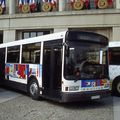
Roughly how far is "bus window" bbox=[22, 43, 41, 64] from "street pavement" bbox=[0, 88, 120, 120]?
5.56 feet

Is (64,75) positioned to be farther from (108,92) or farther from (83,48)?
(108,92)

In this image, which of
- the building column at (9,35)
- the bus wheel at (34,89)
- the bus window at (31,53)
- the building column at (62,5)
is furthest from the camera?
the building column at (9,35)

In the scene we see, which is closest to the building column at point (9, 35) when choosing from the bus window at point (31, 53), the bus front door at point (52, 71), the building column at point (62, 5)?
the building column at point (62, 5)

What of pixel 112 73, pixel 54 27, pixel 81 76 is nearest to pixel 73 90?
pixel 81 76

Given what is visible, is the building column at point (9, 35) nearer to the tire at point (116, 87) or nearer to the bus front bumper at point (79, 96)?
the tire at point (116, 87)

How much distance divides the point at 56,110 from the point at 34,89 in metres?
2.63

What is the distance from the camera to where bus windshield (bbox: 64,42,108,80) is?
36.4 feet

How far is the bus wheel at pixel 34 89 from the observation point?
1299 cm

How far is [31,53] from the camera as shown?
1384 centimetres

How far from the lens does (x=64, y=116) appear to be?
9836 mm

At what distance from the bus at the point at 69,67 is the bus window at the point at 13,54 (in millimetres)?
1792

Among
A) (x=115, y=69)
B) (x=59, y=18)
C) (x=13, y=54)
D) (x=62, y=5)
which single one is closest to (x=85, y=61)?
(x=115, y=69)

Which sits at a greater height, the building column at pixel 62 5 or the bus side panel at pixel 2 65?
the building column at pixel 62 5

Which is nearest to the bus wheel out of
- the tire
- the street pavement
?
the street pavement
